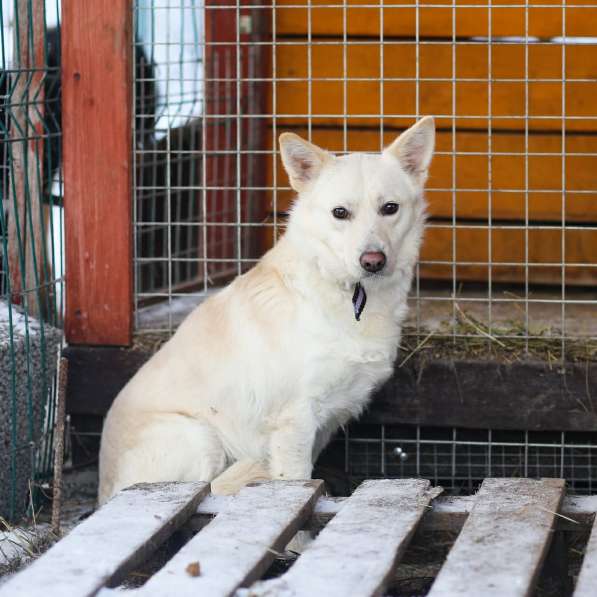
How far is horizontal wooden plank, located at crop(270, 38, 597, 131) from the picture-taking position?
5.32 meters

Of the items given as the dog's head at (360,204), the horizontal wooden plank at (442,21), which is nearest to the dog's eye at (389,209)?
the dog's head at (360,204)

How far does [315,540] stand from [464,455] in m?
1.95

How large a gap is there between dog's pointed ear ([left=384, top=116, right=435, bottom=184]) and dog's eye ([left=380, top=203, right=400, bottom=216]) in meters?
0.20

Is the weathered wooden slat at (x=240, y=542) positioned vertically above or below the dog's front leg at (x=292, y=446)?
above

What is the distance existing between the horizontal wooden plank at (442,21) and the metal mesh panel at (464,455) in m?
2.25

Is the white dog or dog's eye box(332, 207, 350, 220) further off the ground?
dog's eye box(332, 207, 350, 220)

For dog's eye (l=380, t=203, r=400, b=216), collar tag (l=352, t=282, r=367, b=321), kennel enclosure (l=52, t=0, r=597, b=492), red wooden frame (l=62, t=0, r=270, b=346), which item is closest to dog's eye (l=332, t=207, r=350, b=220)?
dog's eye (l=380, t=203, r=400, b=216)

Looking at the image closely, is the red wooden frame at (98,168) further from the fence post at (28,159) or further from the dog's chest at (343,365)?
the dog's chest at (343,365)

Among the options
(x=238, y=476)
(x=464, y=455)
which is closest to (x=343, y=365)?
(x=238, y=476)

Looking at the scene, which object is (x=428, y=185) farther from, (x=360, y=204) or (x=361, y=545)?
(x=361, y=545)

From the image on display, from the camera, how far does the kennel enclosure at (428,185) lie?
4.02m

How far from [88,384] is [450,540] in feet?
5.14

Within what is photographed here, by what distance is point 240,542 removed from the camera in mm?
2348

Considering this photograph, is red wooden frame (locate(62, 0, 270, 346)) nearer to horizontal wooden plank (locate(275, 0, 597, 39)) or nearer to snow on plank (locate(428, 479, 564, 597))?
horizontal wooden plank (locate(275, 0, 597, 39))
